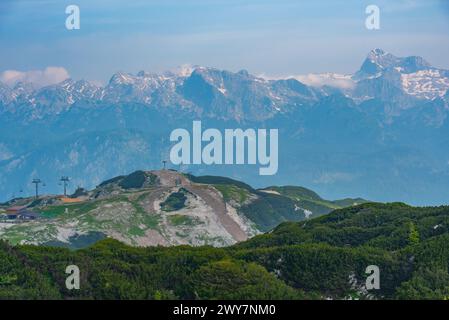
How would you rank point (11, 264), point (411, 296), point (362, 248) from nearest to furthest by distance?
point (411, 296)
point (11, 264)
point (362, 248)

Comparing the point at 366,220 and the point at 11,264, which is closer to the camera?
the point at 11,264

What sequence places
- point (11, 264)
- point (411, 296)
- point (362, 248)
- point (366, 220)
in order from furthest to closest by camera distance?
point (366, 220) → point (362, 248) → point (11, 264) → point (411, 296)
